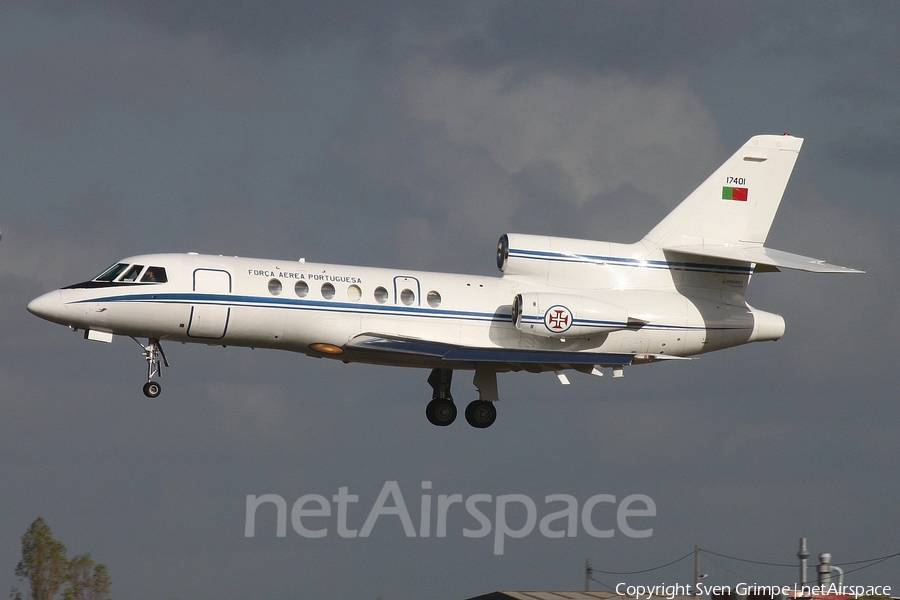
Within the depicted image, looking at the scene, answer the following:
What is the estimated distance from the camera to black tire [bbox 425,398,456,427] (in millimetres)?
37219

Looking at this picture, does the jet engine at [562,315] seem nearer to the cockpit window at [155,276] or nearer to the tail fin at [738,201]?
the tail fin at [738,201]

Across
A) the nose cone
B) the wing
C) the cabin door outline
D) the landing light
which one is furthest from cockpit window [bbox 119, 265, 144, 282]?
the wing

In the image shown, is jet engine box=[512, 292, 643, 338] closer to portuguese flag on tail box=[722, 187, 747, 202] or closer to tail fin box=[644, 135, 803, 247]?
tail fin box=[644, 135, 803, 247]

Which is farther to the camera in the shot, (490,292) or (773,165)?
(773,165)

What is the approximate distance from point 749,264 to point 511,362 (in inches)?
294

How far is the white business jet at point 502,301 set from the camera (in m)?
33.0

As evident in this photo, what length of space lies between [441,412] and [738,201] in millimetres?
A: 10407

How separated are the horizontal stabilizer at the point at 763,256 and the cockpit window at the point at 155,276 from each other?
13750 millimetres

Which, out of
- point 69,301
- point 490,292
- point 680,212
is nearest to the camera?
point 69,301

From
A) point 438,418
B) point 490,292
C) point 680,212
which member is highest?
point 680,212

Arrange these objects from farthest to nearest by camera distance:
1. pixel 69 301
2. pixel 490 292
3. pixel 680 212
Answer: pixel 680 212 → pixel 490 292 → pixel 69 301

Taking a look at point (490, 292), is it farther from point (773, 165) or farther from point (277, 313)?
point (773, 165)

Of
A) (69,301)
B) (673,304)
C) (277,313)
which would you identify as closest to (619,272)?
(673,304)

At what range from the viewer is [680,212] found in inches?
1489
